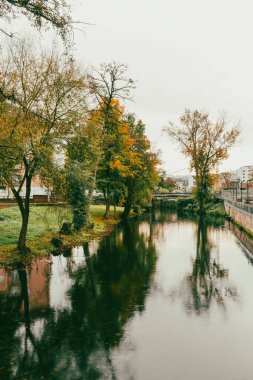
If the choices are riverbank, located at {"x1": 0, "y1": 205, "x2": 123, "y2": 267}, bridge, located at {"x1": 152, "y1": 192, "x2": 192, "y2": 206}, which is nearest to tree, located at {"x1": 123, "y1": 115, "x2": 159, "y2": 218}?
riverbank, located at {"x1": 0, "y1": 205, "x2": 123, "y2": 267}

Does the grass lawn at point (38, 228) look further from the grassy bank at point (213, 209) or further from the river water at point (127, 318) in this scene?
the grassy bank at point (213, 209)

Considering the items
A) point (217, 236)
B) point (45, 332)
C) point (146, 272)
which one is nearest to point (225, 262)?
point (146, 272)

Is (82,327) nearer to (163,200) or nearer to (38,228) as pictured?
(38,228)

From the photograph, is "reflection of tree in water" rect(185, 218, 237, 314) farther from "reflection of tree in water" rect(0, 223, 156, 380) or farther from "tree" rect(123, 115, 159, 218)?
"tree" rect(123, 115, 159, 218)

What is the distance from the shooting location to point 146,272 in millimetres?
19641

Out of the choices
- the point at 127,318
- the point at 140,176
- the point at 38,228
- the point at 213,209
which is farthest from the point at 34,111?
the point at 213,209

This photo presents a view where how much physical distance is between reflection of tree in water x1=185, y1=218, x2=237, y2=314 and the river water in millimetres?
42

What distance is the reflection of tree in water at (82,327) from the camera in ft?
29.9

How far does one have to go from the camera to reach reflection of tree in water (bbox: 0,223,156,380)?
911 cm

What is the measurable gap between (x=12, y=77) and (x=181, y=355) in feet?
51.9

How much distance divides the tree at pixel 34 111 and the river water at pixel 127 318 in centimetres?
555

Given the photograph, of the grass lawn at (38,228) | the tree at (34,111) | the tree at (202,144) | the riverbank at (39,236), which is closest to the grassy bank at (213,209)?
the tree at (202,144)

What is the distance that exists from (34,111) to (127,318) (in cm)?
1301

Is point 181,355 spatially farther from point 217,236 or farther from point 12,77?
point 217,236
